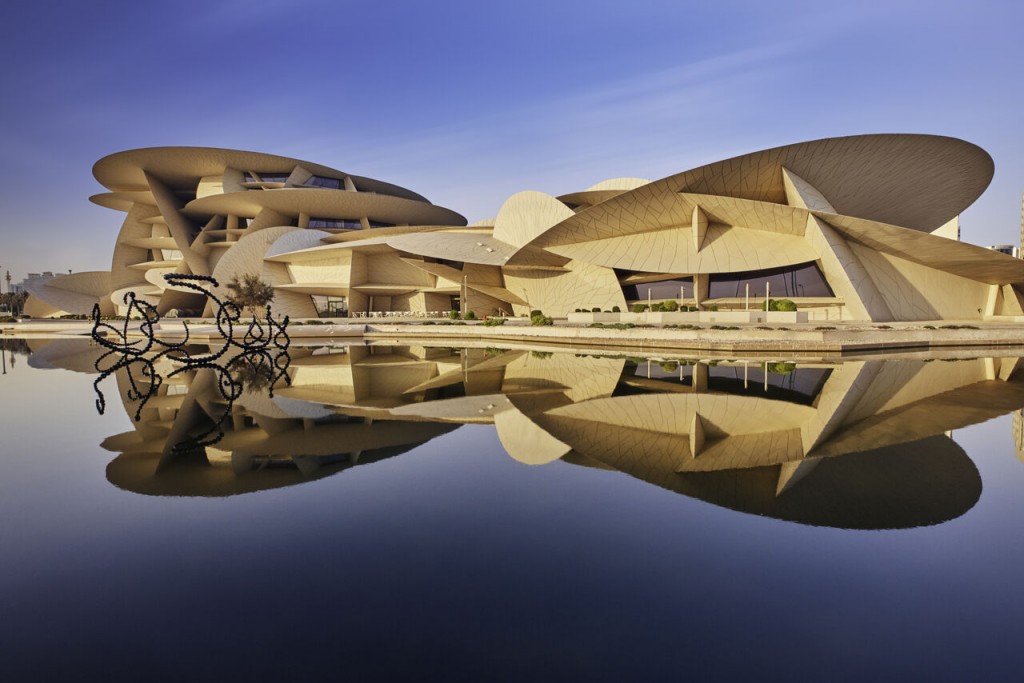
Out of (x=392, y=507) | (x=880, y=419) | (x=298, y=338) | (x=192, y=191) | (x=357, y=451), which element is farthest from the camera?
(x=192, y=191)

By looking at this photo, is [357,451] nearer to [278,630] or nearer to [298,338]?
[278,630]

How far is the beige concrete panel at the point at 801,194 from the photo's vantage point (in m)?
23.8

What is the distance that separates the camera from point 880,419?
721 cm

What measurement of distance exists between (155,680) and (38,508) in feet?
10.8

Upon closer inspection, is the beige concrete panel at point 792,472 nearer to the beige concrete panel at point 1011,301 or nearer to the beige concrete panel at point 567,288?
the beige concrete panel at point 567,288

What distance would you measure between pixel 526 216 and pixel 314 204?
23.8 metres

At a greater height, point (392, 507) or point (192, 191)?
point (192, 191)

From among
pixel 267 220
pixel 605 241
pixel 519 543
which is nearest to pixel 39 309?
pixel 267 220

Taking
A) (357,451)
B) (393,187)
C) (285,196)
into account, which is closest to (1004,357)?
(357,451)

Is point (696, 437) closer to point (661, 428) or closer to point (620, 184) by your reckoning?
point (661, 428)

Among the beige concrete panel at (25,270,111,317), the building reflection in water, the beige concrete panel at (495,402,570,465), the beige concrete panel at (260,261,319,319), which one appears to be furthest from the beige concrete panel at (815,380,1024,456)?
the beige concrete panel at (25,270,111,317)

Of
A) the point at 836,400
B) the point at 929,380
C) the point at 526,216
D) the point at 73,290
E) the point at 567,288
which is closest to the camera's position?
the point at 836,400

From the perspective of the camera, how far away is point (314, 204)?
49406mm

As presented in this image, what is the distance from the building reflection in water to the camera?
15.1 feet
